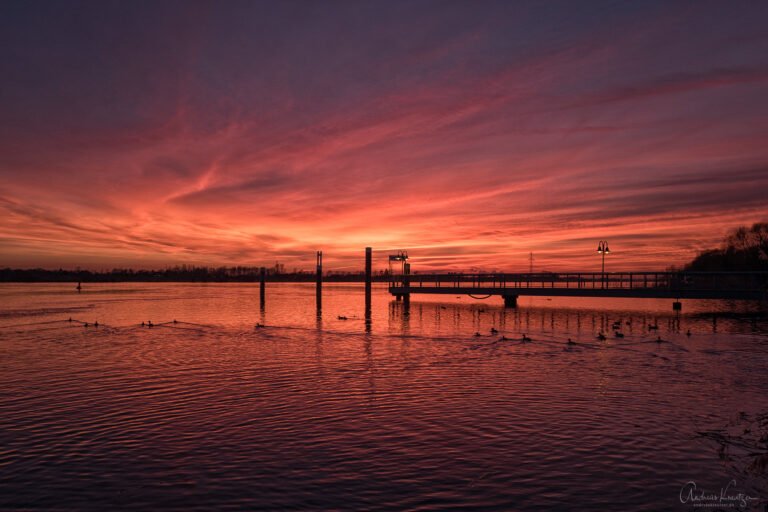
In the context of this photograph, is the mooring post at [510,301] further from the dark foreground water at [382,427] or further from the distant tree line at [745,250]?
the distant tree line at [745,250]

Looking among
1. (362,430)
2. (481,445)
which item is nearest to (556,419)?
(481,445)

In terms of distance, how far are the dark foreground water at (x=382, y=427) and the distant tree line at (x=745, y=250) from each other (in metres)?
77.6

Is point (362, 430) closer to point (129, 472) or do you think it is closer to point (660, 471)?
point (129, 472)

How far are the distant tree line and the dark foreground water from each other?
77.6 metres

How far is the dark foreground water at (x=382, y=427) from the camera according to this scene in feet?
28.9

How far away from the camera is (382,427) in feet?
41.4

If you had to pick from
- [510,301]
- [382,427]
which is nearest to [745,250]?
[510,301]

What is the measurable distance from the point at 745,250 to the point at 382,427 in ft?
346

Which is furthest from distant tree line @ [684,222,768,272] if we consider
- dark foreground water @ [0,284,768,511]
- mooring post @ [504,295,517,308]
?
dark foreground water @ [0,284,768,511]

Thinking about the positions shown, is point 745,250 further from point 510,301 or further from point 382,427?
point 382,427

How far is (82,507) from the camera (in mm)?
8312

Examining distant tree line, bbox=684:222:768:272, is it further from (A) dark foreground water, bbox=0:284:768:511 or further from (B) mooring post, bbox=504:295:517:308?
(A) dark foreground water, bbox=0:284:768:511

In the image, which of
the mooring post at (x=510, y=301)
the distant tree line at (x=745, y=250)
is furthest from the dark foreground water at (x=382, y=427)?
the distant tree line at (x=745, y=250)

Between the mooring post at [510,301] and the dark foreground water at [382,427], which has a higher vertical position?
the mooring post at [510,301]
